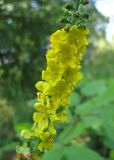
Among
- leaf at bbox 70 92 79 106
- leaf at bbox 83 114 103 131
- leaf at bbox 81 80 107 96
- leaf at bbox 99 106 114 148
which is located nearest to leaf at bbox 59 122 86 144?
leaf at bbox 83 114 103 131

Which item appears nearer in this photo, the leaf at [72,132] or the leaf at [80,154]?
the leaf at [80,154]

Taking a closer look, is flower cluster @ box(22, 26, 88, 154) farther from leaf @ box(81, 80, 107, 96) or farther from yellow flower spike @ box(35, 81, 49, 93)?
leaf @ box(81, 80, 107, 96)

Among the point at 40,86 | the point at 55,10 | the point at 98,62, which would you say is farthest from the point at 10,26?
the point at 40,86

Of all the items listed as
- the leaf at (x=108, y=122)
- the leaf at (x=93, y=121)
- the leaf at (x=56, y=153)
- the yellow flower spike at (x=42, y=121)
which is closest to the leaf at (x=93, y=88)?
the leaf at (x=93, y=121)

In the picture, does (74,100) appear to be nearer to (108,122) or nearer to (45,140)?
(108,122)

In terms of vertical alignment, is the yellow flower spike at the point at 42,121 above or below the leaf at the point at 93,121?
below

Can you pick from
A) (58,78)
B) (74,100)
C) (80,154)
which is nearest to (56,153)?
(80,154)

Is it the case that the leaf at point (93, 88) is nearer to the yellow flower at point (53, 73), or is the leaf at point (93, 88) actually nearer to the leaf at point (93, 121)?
the leaf at point (93, 121)
